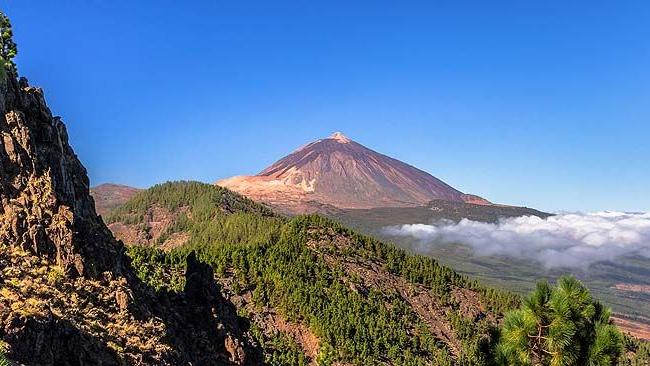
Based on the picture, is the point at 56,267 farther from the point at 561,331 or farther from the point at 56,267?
the point at 561,331

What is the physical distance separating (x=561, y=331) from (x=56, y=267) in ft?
80.6

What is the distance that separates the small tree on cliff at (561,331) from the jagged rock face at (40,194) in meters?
22.6

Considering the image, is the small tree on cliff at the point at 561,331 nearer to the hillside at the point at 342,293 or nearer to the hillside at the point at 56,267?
the hillside at the point at 56,267

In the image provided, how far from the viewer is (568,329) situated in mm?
18172

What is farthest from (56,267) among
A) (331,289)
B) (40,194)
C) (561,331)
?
(331,289)

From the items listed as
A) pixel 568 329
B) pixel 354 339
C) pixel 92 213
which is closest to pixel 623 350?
pixel 568 329

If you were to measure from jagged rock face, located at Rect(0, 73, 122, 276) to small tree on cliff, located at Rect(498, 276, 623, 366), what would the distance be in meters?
22.6

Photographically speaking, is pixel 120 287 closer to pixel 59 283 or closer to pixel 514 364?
pixel 59 283

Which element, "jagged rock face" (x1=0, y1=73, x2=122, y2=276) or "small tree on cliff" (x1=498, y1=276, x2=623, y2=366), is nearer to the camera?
"small tree on cliff" (x1=498, y1=276, x2=623, y2=366)

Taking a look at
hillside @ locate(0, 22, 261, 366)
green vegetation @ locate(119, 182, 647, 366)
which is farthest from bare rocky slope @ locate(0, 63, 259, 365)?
green vegetation @ locate(119, 182, 647, 366)

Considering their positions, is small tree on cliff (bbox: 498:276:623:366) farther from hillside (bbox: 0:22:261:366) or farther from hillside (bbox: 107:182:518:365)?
hillside (bbox: 107:182:518:365)

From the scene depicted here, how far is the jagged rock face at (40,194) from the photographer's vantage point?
92.7 feet

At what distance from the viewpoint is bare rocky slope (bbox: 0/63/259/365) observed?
22.8 m

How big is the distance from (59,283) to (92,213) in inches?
376
